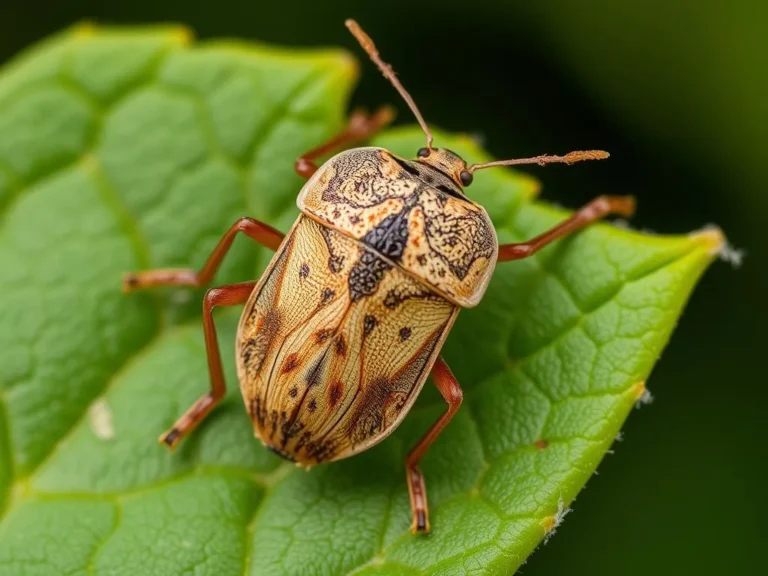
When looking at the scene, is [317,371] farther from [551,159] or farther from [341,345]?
[551,159]

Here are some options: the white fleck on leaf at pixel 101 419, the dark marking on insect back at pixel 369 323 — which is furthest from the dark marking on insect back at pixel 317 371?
the white fleck on leaf at pixel 101 419

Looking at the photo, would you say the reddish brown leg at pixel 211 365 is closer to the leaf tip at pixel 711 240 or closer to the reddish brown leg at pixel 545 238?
the reddish brown leg at pixel 545 238

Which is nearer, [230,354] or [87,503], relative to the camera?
[87,503]

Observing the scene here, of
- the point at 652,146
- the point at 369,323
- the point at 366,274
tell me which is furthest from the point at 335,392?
the point at 652,146

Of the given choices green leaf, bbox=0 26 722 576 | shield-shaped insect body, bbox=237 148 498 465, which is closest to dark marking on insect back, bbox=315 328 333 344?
shield-shaped insect body, bbox=237 148 498 465

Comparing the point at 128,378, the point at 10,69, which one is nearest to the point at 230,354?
the point at 128,378

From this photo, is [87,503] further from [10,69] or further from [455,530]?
[10,69]
